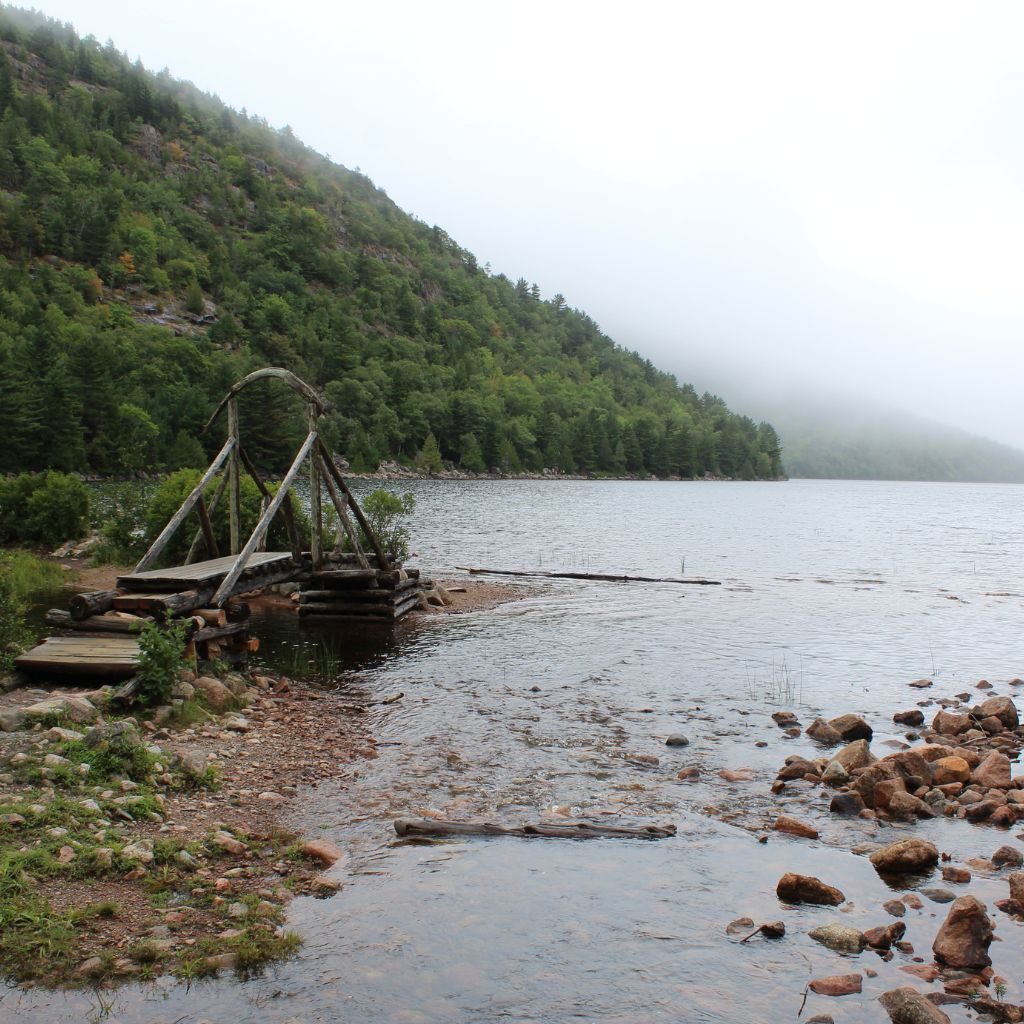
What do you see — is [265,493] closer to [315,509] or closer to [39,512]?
[315,509]

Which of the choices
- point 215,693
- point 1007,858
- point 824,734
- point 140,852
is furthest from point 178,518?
point 1007,858

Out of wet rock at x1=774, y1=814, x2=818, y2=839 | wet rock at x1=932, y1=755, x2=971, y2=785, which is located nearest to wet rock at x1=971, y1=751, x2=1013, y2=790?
wet rock at x1=932, y1=755, x2=971, y2=785

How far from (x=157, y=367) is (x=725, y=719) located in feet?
401

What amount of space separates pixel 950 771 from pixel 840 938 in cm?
518

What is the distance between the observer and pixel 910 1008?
602 cm

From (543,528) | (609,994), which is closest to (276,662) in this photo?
(609,994)

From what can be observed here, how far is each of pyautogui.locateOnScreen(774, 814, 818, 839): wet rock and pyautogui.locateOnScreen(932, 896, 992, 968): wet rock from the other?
245cm

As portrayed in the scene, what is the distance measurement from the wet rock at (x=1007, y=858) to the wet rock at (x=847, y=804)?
1.62 metres

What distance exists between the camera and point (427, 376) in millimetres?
182125

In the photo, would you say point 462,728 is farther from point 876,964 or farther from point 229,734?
point 876,964

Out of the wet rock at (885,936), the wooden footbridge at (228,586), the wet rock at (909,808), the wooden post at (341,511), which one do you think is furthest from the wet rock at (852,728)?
the wooden post at (341,511)

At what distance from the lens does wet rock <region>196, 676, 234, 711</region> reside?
12906 millimetres

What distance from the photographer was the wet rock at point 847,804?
406 inches

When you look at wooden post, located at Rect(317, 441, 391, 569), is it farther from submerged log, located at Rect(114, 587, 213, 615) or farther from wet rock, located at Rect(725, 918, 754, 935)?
wet rock, located at Rect(725, 918, 754, 935)
